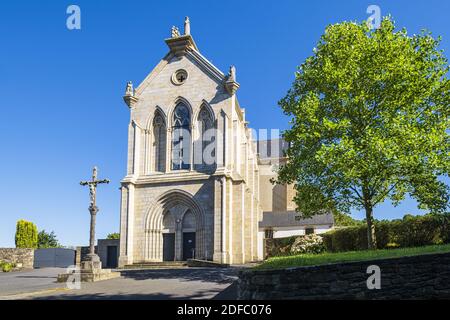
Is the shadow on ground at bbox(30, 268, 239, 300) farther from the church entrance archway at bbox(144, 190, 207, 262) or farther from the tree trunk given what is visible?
the church entrance archway at bbox(144, 190, 207, 262)

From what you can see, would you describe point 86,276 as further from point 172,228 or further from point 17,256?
point 17,256

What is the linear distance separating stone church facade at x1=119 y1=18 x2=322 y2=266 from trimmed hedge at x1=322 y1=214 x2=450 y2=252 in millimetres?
10322

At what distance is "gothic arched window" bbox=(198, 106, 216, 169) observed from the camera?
31.9 meters

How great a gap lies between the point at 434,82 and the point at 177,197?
64.9 feet

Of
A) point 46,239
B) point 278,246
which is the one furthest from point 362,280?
point 46,239

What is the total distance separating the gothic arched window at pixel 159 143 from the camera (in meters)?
33.8

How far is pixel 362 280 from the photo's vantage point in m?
9.88

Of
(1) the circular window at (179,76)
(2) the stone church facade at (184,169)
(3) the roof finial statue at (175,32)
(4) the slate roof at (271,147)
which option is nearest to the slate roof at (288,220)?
(2) the stone church facade at (184,169)

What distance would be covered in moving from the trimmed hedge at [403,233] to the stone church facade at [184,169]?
10.3m

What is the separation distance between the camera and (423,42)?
18.8m

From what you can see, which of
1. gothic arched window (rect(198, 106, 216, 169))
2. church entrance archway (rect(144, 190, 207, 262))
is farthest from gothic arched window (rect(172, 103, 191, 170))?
church entrance archway (rect(144, 190, 207, 262))

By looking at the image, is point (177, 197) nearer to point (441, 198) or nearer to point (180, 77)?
point (180, 77)

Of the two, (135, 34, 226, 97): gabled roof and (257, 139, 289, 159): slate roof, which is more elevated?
(135, 34, 226, 97): gabled roof

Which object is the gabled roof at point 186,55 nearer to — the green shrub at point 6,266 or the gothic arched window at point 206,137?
the gothic arched window at point 206,137
